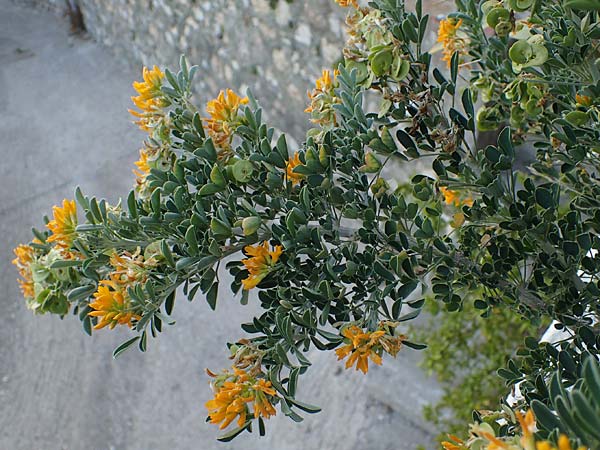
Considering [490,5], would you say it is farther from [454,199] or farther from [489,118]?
[454,199]

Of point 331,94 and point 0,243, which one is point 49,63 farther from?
point 331,94

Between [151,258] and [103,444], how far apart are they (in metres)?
1.92

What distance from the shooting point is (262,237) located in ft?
2.97

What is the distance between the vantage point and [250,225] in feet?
2.72

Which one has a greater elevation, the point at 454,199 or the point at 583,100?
the point at 583,100

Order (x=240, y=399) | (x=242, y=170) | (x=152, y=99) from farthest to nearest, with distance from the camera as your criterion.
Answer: (x=152, y=99), (x=242, y=170), (x=240, y=399)

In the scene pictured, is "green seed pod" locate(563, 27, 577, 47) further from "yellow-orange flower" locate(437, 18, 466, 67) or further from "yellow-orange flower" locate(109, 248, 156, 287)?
"yellow-orange flower" locate(109, 248, 156, 287)

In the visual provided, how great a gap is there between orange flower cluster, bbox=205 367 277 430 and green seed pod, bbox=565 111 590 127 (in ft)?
1.82

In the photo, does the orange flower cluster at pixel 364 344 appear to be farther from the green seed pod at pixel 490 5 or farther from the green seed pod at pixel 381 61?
the green seed pod at pixel 490 5

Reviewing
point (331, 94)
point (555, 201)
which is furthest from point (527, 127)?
point (331, 94)

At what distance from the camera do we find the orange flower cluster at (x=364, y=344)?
0.79 m

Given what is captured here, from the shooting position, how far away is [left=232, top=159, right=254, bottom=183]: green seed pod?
0.87m

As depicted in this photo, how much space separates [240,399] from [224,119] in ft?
1.34

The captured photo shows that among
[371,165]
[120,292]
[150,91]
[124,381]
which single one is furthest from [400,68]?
[124,381]
